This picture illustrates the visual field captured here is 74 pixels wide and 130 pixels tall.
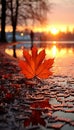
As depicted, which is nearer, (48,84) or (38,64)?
(38,64)

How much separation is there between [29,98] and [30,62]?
112 centimetres

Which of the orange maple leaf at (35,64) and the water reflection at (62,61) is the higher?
the orange maple leaf at (35,64)

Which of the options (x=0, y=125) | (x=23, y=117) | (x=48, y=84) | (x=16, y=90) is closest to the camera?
(x=0, y=125)

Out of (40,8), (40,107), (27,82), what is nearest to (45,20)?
(40,8)

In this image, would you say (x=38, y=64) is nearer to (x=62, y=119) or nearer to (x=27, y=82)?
(x=27, y=82)

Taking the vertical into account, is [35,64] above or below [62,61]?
above

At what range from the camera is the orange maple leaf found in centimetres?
718

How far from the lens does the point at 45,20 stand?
3975 centimetres

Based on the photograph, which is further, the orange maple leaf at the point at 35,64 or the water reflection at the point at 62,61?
the water reflection at the point at 62,61

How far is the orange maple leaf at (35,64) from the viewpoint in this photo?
7.18 meters

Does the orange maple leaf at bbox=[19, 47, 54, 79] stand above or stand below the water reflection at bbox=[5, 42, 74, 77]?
above

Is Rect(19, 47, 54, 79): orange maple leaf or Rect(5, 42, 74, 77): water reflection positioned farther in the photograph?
Rect(5, 42, 74, 77): water reflection

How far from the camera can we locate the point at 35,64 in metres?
7.32

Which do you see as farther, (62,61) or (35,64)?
(62,61)
